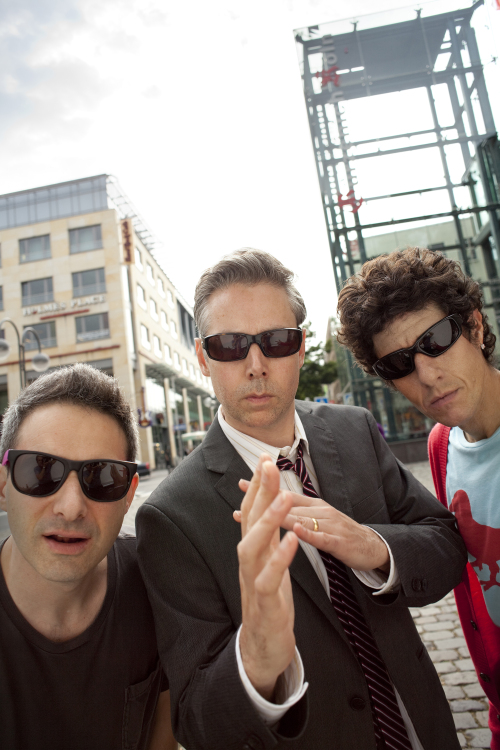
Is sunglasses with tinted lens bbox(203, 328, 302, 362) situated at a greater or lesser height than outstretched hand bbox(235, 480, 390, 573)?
greater

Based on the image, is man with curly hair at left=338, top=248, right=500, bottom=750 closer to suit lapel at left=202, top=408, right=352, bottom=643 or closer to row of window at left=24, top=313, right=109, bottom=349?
suit lapel at left=202, top=408, right=352, bottom=643

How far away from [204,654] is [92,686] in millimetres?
627

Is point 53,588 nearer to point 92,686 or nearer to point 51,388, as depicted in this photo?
point 92,686

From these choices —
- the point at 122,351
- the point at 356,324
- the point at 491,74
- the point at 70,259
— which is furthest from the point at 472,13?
the point at 70,259

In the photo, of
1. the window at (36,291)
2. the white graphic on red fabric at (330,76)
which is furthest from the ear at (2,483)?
the window at (36,291)

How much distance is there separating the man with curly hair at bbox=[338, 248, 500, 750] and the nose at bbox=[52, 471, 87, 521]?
1.55 metres

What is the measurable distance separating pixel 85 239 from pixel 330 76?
30476 mm

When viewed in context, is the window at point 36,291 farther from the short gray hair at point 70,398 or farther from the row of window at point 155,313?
the short gray hair at point 70,398

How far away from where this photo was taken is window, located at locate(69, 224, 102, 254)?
4119 cm

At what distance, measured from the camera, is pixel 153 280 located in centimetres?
4941

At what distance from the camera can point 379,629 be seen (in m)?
1.82

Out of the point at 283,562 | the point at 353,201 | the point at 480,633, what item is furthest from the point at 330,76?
the point at 283,562

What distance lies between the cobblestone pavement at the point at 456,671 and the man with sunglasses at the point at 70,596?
6.47 feet

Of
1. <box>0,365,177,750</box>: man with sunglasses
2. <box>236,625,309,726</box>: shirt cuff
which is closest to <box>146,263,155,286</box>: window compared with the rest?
<box>0,365,177,750</box>: man with sunglasses
